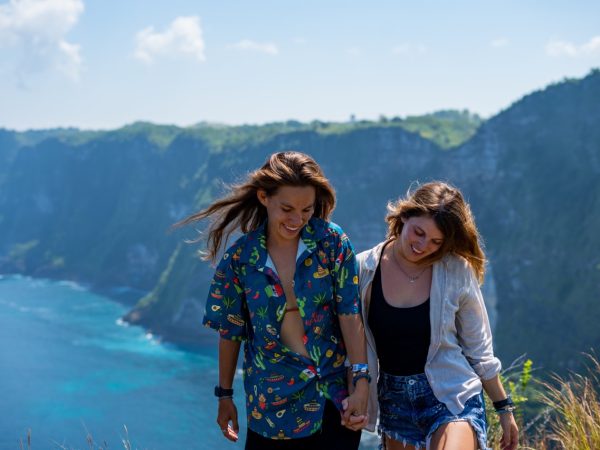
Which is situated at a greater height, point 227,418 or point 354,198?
point 354,198

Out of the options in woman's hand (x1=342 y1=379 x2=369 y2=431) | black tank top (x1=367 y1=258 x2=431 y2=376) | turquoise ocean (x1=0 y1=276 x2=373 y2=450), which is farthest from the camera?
turquoise ocean (x1=0 y1=276 x2=373 y2=450)

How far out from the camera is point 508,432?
343cm

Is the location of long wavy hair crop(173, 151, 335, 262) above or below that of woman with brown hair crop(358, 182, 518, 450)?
above

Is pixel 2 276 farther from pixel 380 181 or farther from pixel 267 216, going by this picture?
pixel 267 216

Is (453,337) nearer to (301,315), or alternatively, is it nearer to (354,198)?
(301,315)

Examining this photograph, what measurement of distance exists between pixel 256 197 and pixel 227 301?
554 mm

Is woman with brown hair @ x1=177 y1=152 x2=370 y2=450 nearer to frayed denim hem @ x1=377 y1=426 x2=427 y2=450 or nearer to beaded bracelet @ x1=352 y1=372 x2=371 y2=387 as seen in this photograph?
beaded bracelet @ x1=352 y1=372 x2=371 y2=387

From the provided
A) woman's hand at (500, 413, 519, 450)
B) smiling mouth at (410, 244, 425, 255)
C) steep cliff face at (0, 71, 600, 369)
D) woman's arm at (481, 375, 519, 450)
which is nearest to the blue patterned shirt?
smiling mouth at (410, 244, 425, 255)

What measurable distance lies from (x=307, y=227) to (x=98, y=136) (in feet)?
566

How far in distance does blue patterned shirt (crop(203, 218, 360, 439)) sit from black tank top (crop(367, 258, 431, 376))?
20 centimetres

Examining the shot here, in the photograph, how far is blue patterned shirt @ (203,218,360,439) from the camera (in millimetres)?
3045

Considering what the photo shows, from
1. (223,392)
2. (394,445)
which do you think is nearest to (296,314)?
(223,392)

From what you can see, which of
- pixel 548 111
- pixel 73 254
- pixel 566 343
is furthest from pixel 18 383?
pixel 73 254

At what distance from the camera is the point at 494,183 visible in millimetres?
77125
